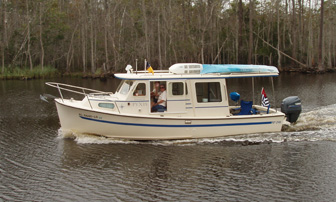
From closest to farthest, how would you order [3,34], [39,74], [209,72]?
[209,72]
[39,74]
[3,34]

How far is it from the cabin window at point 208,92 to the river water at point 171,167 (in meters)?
1.49

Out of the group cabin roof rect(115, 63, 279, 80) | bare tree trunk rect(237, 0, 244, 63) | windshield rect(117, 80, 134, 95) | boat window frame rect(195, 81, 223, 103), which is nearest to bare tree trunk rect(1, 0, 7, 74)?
bare tree trunk rect(237, 0, 244, 63)

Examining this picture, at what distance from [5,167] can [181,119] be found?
5.68 metres

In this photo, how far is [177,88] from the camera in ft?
42.8

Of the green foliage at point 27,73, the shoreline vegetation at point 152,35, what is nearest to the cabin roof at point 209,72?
the shoreline vegetation at point 152,35

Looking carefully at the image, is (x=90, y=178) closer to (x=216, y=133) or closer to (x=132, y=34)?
(x=216, y=133)

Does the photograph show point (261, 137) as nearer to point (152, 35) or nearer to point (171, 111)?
point (171, 111)

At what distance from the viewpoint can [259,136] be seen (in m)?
13.2

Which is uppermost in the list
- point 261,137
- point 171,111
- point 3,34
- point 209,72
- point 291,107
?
point 3,34

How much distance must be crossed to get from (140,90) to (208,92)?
242cm

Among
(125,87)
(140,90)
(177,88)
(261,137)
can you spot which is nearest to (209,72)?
(177,88)

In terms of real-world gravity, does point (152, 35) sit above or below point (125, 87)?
above

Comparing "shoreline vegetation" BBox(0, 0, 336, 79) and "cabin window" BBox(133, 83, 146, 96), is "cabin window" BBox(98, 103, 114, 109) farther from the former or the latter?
"shoreline vegetation" BBox(0, 0, 336, 79)

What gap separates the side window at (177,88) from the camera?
13.0m
